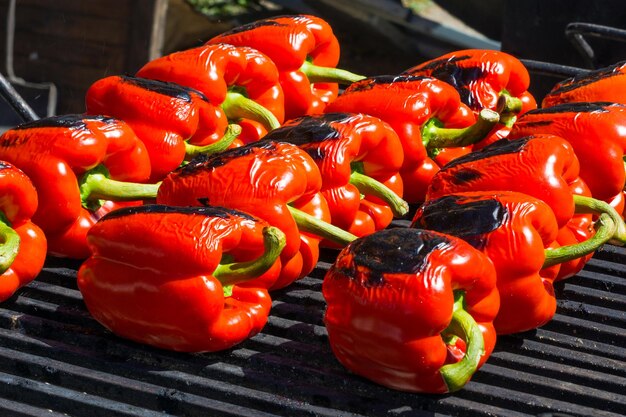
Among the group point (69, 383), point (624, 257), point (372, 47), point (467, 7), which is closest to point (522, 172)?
point (624, 257)

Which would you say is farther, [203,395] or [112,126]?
[112,126]

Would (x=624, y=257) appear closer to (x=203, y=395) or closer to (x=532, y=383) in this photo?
(x=532, y=383)

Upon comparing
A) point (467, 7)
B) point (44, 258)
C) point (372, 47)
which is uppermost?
point (44, 258)

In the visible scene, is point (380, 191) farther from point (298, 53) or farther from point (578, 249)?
point (298, 53)

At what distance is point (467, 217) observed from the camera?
2734 millimetres

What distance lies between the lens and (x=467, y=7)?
7.67 metres

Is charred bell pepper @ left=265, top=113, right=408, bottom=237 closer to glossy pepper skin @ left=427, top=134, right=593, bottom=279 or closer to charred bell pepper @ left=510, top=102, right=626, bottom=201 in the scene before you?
glossy pepper skin @ left=427, top=134, right=593, bottom=279

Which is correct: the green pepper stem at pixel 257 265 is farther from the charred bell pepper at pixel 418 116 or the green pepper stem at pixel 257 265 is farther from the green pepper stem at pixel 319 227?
the charred bell pepper at pixel 418 116

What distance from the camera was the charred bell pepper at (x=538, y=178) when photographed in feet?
9.64

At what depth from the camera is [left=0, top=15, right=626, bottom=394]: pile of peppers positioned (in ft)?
8.35

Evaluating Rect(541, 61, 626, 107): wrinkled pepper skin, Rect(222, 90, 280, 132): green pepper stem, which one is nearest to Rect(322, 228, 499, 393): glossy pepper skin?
Rect(222, 90, 280, 132): green pepper stem

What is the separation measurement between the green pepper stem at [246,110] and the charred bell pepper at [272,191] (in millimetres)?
578

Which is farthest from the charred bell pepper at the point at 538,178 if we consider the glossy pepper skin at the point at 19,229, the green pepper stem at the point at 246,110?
the glossy pepper skin at the point at 19,229

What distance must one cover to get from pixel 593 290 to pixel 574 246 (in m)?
0.32
